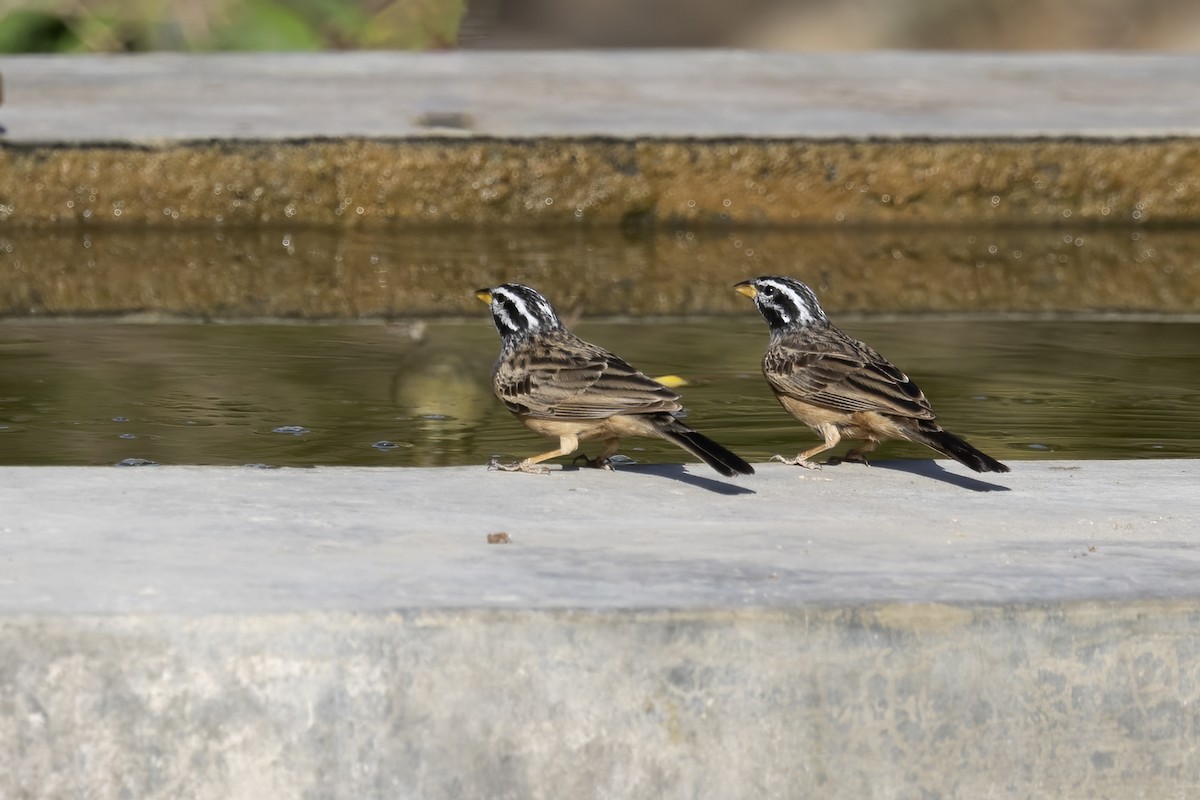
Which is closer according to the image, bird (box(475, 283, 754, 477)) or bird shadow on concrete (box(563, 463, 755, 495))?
bird shadow on concrete (box(563, 463, 755, 495))

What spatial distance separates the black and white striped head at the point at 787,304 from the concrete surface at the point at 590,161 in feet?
12.9

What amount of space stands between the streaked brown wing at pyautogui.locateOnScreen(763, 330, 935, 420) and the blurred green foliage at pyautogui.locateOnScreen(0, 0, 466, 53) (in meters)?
10.4

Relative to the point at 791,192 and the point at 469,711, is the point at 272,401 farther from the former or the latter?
the point at 791,192

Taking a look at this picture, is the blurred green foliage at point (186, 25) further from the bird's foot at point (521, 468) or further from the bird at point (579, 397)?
the bird's foot at point (521, 468)

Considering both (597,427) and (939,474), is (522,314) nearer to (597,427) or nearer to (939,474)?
(597,427)

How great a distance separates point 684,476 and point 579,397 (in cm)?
34

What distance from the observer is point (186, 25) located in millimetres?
15070

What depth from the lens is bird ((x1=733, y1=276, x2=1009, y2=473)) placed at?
15.0ft

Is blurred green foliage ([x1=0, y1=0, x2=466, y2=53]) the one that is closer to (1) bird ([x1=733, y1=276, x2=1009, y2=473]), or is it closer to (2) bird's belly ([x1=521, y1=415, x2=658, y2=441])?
(1) bird ([x1=733, y1=276, x2=1009, y2=473])

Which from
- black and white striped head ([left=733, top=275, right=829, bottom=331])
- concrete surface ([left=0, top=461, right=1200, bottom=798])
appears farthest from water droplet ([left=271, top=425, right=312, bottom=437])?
concrete surface ([left=0, top=461, right=1200, bottom=798])

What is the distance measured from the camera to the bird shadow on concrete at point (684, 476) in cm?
422

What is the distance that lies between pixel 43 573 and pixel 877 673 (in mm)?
1373

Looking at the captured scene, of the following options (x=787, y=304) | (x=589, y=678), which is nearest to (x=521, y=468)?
(x=787, y=304)

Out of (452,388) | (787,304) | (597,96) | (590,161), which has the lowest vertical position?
(787,304)
